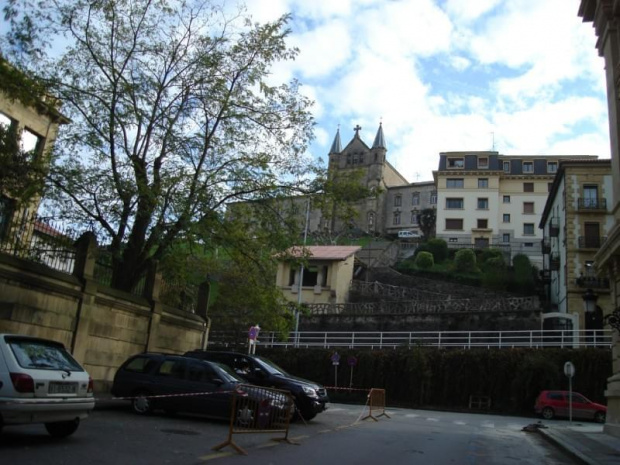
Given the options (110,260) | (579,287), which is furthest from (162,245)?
(579,287)

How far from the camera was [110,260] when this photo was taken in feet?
57.0

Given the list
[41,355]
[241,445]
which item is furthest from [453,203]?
[41,355]

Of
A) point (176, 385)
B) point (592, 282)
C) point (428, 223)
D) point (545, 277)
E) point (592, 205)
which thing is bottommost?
point (176, 385)

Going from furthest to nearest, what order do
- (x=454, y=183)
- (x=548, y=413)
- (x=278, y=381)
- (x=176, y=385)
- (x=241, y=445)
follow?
1. (x=454, y=183)
2. (x=548, y=413)
3. (x=278, y=381)
4. (x=176, y=385)
5. (x=241, y=445)

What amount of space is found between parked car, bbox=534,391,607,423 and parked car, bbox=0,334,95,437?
23.1m

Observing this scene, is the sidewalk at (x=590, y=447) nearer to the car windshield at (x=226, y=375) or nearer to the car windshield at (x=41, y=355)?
the car windshield at (x=226, y=375)

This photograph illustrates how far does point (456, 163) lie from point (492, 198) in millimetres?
6948

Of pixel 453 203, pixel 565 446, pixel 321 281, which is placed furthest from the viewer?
pixel 453 203

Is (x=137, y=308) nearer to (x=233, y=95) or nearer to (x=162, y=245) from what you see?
(x=162, y=245)

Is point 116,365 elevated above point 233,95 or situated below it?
below

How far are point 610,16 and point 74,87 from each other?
55.0 feet

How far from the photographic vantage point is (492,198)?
7231 centimetres

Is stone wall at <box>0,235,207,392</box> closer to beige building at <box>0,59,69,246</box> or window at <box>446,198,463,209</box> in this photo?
beige building at <box>0,59,69,246</box>

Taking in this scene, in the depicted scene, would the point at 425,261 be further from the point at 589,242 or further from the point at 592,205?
the point at 592,205
